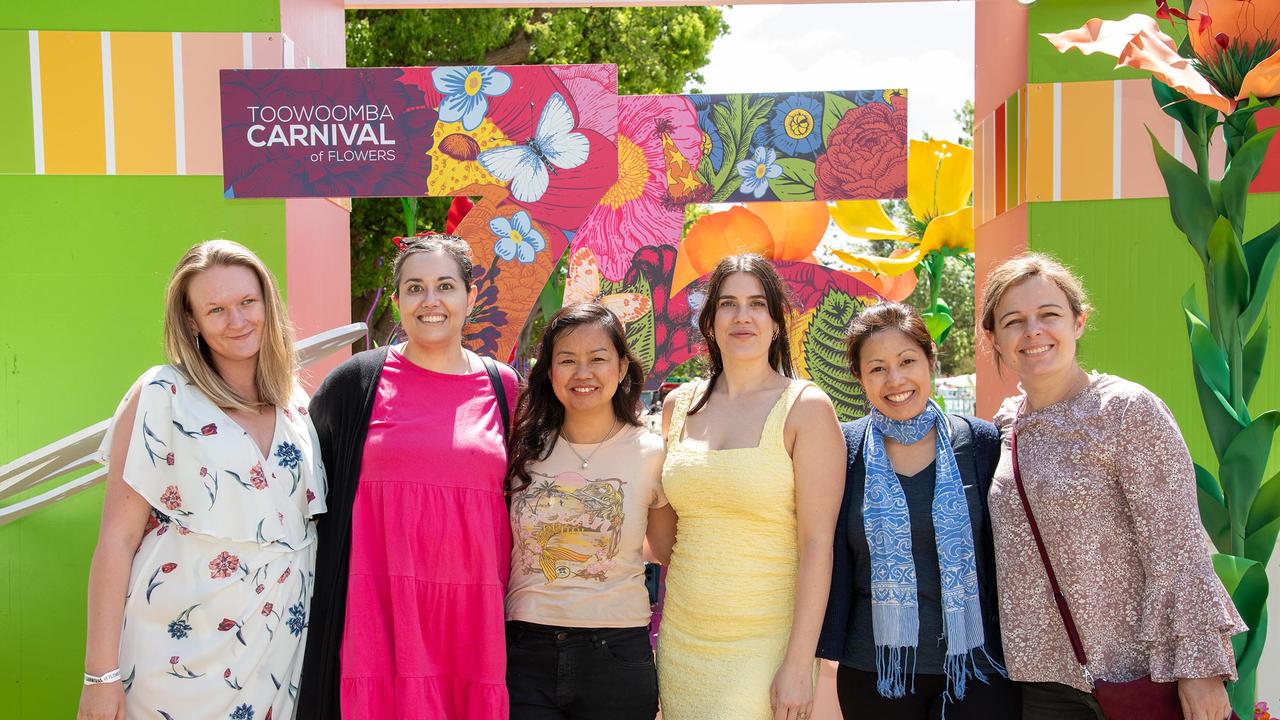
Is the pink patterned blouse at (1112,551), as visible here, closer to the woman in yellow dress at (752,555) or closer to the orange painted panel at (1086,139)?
the woman in yellow dress at (752,555)

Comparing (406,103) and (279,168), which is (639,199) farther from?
(279,168)

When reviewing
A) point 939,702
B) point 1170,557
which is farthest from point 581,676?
point 1170,557

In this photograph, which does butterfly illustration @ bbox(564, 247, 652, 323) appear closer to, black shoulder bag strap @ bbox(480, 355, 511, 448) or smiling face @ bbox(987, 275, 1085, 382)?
black shoulder bag strap @ bbox(480, 355, 511, 448)

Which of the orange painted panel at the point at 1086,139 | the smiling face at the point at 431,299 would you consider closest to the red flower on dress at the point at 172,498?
the smiling face at the point at 431,299

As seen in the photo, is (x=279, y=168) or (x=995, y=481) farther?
(x=279, y=168)

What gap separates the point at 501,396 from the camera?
2.82m

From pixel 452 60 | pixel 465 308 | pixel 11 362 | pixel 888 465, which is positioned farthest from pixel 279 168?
pixel 452 60

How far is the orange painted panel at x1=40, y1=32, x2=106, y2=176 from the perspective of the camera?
13.6ft

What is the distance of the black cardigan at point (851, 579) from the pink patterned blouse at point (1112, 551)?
0.06 meters

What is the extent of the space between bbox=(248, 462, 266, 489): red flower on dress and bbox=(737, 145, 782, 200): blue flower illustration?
254cm

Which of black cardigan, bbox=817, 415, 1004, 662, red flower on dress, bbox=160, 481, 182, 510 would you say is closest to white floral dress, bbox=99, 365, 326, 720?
red flower on dress, bbox=160, 481, 182, 510

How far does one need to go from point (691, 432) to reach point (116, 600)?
144 cm

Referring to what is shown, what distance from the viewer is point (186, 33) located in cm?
420

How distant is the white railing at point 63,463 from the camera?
3.20m
